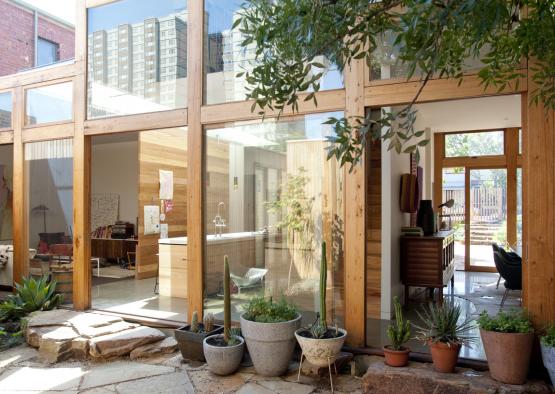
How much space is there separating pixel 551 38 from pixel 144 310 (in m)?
4.96

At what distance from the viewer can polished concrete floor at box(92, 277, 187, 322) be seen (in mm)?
5500

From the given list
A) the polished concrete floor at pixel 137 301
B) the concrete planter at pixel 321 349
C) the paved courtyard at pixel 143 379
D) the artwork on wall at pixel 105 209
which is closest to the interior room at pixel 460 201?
the concrete planter at pixel 321 349

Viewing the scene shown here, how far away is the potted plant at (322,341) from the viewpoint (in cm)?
356

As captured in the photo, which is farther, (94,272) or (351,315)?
(94,272)

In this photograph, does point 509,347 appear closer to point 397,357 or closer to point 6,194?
point 397,357

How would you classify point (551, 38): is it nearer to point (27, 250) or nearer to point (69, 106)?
point (69, 106)

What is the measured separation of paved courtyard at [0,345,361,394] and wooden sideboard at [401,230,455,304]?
7.83 feet

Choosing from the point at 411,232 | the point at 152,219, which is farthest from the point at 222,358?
the point at 152,219

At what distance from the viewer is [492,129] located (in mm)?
9445

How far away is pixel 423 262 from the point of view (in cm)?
583

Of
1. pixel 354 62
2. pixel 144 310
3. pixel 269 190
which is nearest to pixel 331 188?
pixel 269 190

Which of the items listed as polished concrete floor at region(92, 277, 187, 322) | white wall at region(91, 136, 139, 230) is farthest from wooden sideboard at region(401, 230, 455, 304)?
white wall at region(91, 136, 139, 230)

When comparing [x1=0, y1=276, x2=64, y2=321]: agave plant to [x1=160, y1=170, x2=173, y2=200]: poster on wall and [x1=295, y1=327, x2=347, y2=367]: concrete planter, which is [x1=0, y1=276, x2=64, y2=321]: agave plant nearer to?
[x1=160, y1=170, x2=173, y2=200]: poster on wall

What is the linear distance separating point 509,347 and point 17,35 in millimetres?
12218
